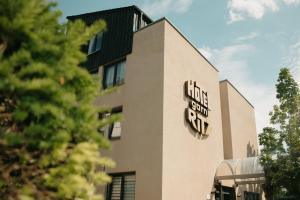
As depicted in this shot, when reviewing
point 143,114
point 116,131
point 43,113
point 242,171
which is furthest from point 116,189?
point 43,113

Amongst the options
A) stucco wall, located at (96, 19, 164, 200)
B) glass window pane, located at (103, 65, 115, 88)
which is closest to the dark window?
stucco wall, located at (96, 19, 164, 200)

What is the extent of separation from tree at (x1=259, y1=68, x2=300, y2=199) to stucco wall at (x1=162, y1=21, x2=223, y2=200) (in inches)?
113

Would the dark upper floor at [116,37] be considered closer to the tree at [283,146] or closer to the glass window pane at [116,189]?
the glass window pane at [116,189]

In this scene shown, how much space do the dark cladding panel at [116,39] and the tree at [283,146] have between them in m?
9.49

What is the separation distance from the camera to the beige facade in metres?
12.6

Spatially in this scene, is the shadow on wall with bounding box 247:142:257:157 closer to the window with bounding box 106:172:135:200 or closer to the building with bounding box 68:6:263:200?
the building with bounding box 68:6:263:200

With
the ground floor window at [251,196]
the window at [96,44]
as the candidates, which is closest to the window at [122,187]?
the window at [96,44]

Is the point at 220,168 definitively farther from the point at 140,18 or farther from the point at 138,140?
the point at 140,18

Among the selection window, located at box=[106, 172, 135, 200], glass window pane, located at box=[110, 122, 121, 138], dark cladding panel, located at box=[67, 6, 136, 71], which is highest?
dark cladding panel, located at box=[67, 6, 136, 71]

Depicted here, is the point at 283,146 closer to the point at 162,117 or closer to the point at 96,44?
the point at 162,117

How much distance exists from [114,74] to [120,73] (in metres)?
0.49

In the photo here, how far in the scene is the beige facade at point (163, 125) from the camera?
12.6m

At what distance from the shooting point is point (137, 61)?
50.5ft

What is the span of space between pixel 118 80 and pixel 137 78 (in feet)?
5.51
